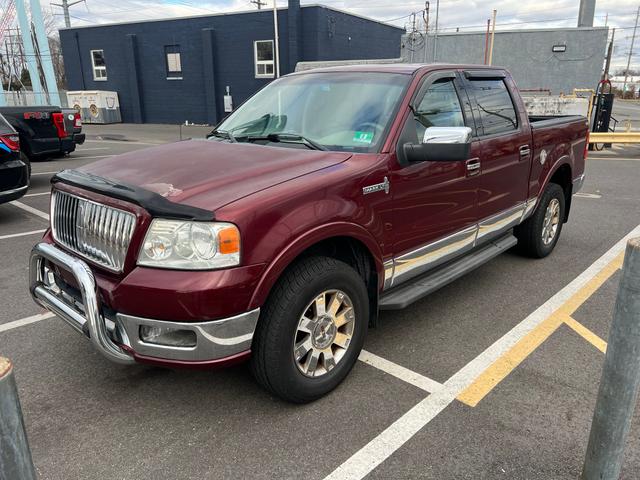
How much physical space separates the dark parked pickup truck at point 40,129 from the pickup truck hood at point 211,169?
838 centimetres

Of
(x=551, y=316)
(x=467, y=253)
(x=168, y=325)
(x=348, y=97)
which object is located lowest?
(x=551, y=316)

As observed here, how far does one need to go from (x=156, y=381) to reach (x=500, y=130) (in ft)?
10.9

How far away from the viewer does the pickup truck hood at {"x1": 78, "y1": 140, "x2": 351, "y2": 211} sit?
2615 mm

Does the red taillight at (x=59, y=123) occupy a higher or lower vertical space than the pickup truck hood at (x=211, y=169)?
lower

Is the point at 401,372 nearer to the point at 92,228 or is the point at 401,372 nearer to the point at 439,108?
the point at 439,108

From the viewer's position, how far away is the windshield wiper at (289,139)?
3.35 metres

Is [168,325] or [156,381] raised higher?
[168,325]

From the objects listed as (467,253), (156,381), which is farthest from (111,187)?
(467,253)

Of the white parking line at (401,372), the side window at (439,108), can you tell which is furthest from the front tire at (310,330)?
the side window at (439,108)

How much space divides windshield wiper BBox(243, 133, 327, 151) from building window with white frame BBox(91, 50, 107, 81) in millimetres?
26784

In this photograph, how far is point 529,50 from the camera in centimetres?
2142

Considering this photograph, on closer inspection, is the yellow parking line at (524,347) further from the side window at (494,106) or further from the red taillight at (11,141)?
the red taillight at (11,141)

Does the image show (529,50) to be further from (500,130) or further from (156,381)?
(156,381)

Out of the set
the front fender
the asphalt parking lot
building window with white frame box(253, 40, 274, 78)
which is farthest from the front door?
building window with white frame box(253, 40, 274, 78)
